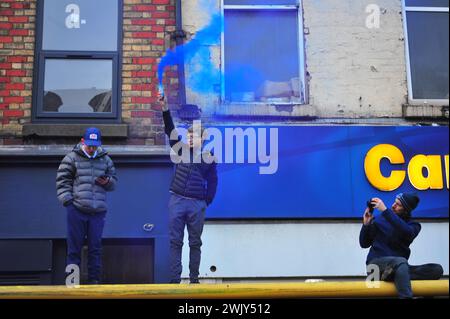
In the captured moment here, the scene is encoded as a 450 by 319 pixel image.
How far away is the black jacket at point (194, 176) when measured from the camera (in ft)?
17.7

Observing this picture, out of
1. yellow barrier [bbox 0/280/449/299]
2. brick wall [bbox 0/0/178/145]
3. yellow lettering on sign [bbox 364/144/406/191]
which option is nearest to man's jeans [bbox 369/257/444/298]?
yellow barrier [bbox 0/280/449/299]

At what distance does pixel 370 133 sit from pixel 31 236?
4.01m

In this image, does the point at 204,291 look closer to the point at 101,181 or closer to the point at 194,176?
the point at 194,176

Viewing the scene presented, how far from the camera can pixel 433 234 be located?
659cm

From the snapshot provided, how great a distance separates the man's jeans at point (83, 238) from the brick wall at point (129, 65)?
4.04 ft

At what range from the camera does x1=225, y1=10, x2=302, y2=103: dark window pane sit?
270 inches

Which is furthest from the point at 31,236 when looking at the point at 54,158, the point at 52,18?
the point at 52,18

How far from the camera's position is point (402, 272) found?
15.4 feet

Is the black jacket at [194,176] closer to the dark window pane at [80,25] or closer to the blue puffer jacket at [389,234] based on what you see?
the blue puffer jacket at [389,234]

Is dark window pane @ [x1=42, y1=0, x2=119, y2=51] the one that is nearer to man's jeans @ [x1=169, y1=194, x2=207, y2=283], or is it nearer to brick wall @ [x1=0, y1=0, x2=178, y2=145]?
brick wall @ [x1=0, y1=0, x2=178, y2=145]

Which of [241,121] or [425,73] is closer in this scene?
[241,121]

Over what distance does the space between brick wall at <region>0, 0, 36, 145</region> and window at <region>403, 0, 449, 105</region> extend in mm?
4548

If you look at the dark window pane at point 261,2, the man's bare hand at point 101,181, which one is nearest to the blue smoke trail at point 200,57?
the dark window pane at point 261,2
